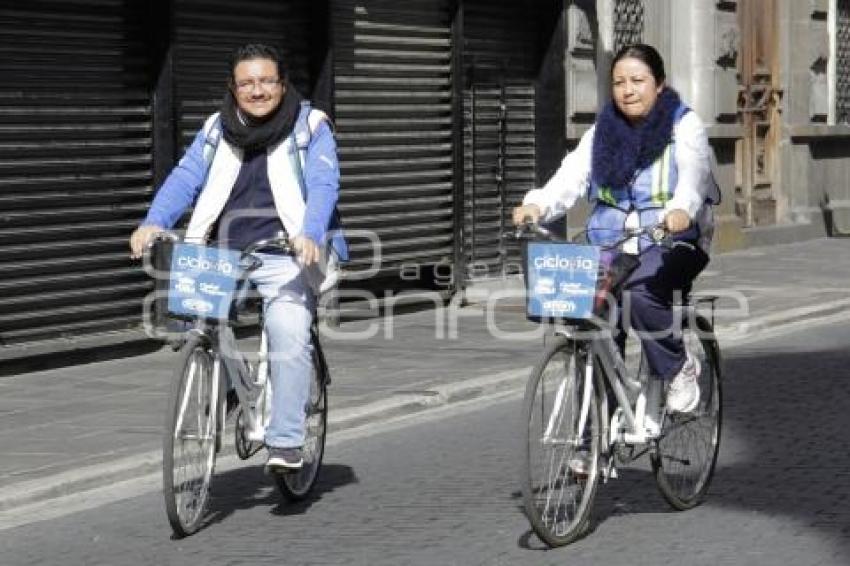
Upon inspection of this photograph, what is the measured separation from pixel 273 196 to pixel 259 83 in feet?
1.44

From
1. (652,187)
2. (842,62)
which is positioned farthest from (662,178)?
(842,62)

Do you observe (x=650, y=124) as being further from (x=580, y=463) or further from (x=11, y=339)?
(x=11, y=339)

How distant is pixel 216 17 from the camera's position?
14758mm

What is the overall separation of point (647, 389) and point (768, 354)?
6.32 metres

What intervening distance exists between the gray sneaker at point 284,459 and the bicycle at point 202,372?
0.12 metres

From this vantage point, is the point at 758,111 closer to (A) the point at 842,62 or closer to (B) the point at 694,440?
(A) the point at 842,62

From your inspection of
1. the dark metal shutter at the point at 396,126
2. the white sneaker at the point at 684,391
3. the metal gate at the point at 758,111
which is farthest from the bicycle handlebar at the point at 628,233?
the metal gate at the point at 758,111

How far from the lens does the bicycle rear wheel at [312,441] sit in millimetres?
8336

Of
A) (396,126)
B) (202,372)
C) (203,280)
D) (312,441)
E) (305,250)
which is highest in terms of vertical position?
(396,126)

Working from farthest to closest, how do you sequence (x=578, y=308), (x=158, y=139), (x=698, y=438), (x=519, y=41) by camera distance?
(x=519, y=41)
(x=158, y=139)
(x=698, y=438)
(x=578, y=308)

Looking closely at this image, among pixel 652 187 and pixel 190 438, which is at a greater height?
pixel 652 187

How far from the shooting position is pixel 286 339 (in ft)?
25.9

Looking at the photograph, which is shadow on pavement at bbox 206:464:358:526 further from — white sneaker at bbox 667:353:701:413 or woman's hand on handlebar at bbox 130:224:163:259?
white sneaker at bbox 667:353:701:413

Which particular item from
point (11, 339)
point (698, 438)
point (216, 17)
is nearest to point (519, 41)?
point (216, 17)
